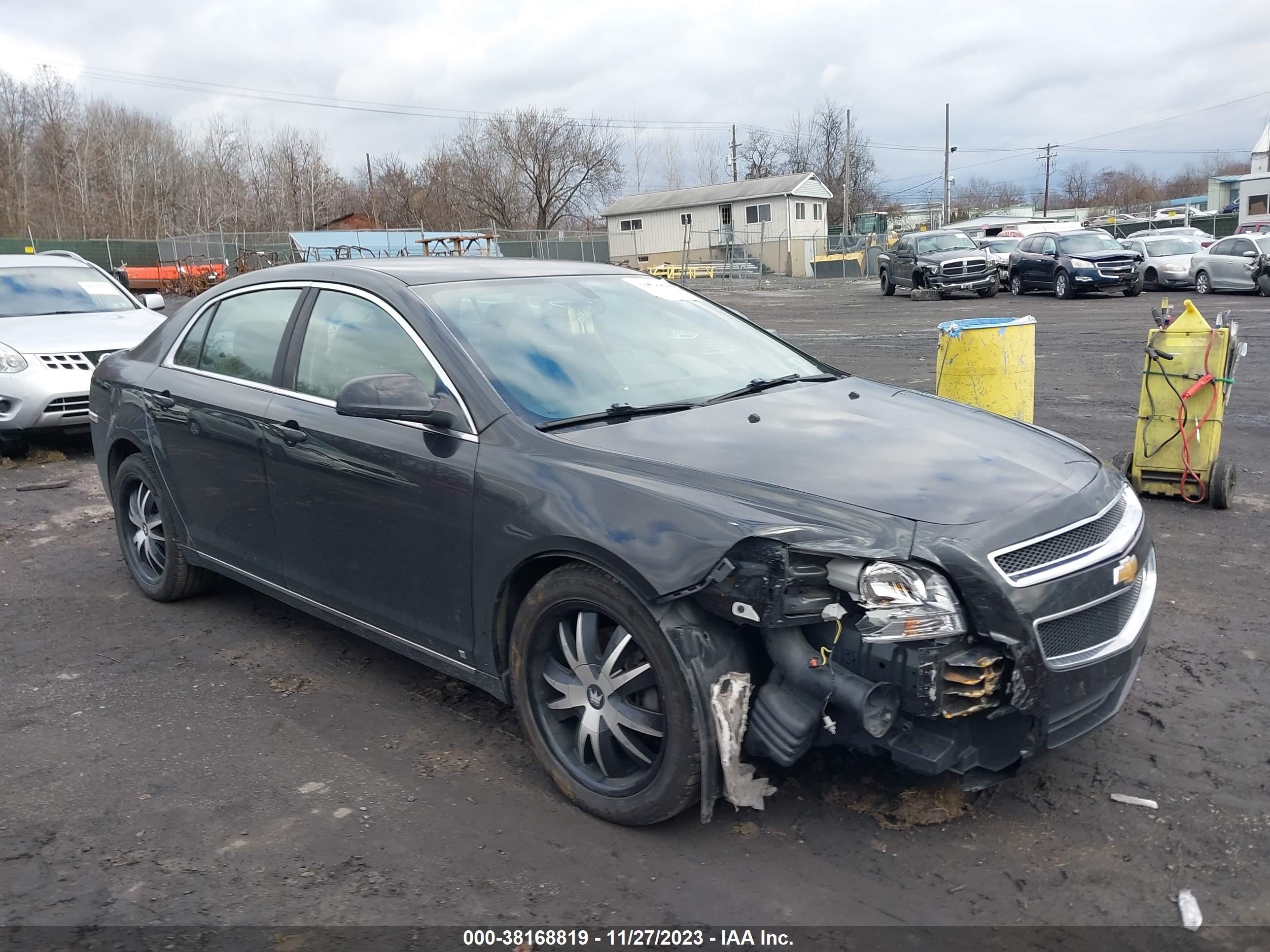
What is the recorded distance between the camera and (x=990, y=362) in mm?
7172

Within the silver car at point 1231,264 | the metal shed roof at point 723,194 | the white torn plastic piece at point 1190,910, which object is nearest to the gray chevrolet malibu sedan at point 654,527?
the white torn plastic piece at point 1190,910

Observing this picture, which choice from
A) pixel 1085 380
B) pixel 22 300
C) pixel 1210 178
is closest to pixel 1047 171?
pixel 1210 178

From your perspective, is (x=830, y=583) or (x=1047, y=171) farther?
(x=1047, y=171)

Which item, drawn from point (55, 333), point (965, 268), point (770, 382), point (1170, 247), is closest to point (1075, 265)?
point (965, 268)

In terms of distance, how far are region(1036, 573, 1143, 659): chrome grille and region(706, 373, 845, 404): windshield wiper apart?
1.47 m

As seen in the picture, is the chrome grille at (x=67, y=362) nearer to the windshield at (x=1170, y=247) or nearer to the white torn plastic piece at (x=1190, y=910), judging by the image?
the white torn plastic piece at (x=1190, y=910)

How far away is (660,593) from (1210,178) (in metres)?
95.5

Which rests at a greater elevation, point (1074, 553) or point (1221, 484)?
point (1074, 553)

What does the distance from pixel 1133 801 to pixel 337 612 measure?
2.92m

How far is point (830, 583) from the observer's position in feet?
9.31

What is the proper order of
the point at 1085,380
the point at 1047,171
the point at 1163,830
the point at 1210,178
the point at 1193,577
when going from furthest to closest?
the point at 1047,171
the point at 1210,178
the point at 1085,380
the point at 1193,577
the point at 1163,830

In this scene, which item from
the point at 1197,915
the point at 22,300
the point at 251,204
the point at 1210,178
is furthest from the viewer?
the point at 1210,178

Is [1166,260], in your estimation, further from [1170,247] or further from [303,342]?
[303,342]

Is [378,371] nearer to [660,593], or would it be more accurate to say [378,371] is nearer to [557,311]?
[557,311]
